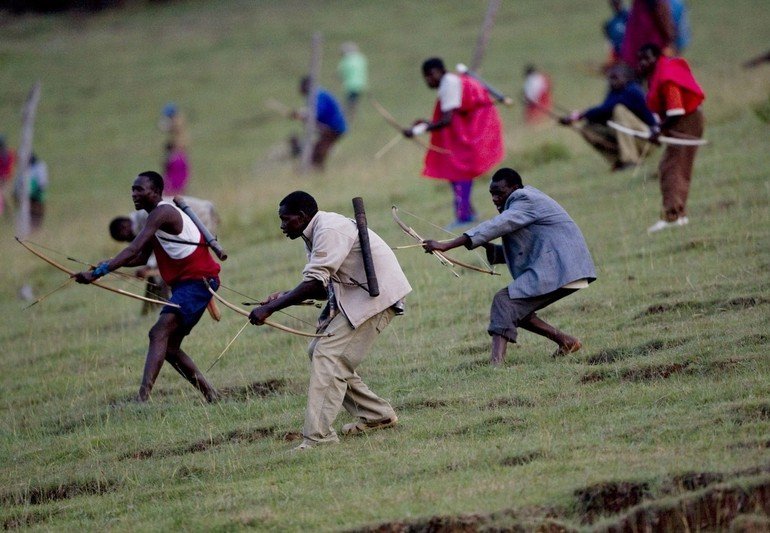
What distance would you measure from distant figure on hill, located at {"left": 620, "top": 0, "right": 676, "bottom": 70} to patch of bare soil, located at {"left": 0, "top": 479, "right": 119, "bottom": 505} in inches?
416

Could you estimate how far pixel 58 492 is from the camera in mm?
7473

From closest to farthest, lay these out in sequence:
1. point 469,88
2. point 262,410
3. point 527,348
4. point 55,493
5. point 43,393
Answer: point 55,493, point 262,410, point 527,348, point 43,393, point 469,88

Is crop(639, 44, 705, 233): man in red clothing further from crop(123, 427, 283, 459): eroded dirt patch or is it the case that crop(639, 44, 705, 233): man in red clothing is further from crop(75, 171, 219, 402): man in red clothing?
crop(123, 427, 283, 459): eroded dirt patch

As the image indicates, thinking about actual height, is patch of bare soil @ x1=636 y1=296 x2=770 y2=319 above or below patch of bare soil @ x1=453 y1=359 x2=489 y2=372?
above

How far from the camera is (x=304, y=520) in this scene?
242 inches

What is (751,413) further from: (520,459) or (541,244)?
(541,244)

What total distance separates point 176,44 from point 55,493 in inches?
1308

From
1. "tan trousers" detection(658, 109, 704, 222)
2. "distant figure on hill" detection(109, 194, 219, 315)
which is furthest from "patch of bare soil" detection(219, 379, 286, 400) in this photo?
"tan trousers" detection(658, 109, 704, 222)

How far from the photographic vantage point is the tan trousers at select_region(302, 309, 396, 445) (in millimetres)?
7316

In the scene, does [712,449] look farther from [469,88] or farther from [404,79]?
[404,79]

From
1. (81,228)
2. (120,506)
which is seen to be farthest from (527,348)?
(81,228)

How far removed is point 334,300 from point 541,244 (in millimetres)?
1788

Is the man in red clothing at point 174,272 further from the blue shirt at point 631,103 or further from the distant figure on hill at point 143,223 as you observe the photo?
the blue shirt at point 631,103

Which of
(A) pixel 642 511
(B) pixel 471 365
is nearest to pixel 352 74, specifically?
(B) pixel 471 365
